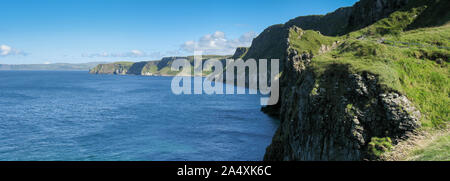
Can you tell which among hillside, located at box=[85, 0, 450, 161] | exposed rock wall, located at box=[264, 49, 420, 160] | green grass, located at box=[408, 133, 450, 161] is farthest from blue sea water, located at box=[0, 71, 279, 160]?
green grass, located at box=[408, 133, 450, 161]

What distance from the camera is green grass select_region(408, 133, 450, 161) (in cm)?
1537

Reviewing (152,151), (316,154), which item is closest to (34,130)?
(152,151)

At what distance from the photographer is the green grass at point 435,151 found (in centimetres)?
1537

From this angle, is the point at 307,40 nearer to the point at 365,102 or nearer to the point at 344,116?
the point at 365,102

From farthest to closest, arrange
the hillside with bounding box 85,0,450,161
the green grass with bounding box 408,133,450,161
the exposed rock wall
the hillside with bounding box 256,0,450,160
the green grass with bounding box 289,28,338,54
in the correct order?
1. the green grass with bounding box 289,28,338,54
2. the exposed rock wall
3. the hillside with bounding box 256,0,450,160
4. the hillside with bounding box 85,0,450,161
5. the green grass with bounding box 408,133,450,161

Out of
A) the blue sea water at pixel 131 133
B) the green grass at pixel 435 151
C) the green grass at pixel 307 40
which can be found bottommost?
the blue sea water at pixel 131 133

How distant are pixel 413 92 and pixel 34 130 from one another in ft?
202

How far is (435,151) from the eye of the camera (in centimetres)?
1612

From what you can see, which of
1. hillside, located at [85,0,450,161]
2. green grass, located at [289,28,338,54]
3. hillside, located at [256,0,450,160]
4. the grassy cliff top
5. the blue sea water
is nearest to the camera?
hillside, located at [85,0,450,161]

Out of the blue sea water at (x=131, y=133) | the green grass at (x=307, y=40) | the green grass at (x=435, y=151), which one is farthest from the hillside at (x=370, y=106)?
the green grass at (x=307, y=40)

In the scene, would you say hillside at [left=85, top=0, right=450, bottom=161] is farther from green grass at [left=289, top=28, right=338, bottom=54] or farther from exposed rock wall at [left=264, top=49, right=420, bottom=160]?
green grass at [left=289, top=28, right=338, bottom=54]

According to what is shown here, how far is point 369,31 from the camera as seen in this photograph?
66875 millimetres

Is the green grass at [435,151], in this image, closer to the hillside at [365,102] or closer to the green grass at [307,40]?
the hillside at [365,102]

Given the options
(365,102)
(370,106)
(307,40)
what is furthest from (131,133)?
(307,40)
